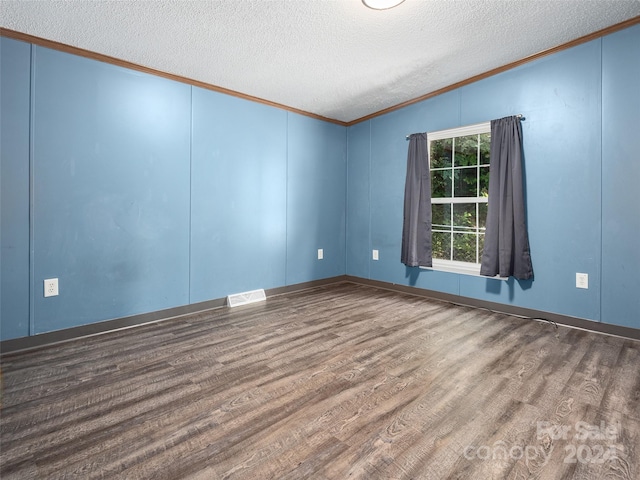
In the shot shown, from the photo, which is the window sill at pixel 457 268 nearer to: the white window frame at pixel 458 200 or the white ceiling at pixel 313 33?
the white window frame at pixel 458 200

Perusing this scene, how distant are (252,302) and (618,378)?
3.19 meters

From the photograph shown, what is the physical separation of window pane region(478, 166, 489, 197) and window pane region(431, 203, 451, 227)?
0.42 metres

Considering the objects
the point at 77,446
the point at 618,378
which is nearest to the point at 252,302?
the point at 77,446

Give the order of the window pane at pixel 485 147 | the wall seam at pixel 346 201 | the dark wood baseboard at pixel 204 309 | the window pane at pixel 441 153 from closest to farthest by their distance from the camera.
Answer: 1. the dark wood baseboard at pixel 204 309
2. the window pane at pixel 485 147
3. the window pane at pixel 441 153
4. the wall seam at pixel 346 201

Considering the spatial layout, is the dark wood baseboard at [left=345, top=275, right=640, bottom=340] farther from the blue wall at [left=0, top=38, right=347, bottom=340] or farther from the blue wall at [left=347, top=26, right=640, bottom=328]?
the blue wall at [left=0, top=38, right=347, bottom=340]

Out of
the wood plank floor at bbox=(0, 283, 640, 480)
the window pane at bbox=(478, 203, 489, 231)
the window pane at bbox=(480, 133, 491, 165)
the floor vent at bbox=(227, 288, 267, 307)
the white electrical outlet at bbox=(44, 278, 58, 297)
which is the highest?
the window pane at bbox=(480, 133, 491, 165)

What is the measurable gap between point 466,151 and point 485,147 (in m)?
0.21

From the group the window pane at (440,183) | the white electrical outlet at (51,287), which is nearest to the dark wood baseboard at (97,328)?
the white electrical outlet at (51,287)

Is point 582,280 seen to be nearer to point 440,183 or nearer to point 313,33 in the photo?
point 440,183

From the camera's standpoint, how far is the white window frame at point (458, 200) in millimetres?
3498

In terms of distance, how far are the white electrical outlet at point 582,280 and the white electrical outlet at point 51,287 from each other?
4417 millimetres

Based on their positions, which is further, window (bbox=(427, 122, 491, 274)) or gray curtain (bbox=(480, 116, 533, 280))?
window (bbox=(427, 122, 491, 274))

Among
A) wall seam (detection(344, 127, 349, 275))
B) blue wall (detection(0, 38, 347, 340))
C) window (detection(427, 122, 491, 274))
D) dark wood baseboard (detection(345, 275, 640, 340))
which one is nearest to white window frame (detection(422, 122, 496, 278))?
window (detection(427, 122, 491, 274))

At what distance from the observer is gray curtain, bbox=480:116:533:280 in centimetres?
311
